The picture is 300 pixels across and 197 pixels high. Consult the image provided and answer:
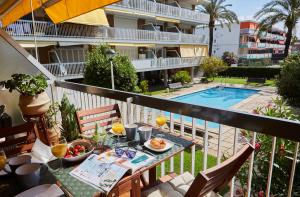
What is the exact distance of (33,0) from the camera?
4.05m

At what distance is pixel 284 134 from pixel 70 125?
3612 millimetres

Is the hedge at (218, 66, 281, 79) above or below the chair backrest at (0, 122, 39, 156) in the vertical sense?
below

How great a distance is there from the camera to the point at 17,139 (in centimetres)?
232

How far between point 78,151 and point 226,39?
39.7 metres

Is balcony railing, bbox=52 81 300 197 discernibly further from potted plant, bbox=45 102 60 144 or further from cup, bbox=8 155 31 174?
cup, bbox=8 155 31 174

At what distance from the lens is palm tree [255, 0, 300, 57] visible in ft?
58.4

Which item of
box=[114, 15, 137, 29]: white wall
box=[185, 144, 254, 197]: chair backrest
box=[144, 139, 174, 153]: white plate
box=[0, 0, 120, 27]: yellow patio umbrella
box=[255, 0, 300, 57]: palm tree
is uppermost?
box=[255, 0, 300, 57]: palm tree

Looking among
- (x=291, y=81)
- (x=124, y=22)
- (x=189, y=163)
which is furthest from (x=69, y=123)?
(x=124, y=22)

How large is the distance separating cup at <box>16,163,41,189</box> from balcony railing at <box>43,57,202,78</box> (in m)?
11.2

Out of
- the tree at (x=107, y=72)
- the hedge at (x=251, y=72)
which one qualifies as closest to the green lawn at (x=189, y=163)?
the tree at (x=107, y=72)

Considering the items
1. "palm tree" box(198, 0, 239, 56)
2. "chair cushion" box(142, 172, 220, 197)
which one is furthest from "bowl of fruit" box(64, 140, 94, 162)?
"palm tree" box(198, 0, 239, 56)

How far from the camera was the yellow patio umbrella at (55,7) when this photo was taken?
316cm

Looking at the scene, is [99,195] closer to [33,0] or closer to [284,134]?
[284,134]

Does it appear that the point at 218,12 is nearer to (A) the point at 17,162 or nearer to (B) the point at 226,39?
(B) the point at 226,39
